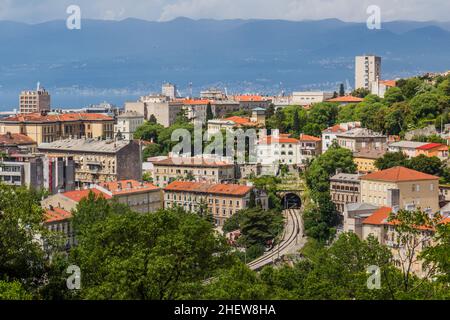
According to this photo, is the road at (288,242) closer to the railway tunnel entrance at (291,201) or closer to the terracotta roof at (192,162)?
the railway tunnel entrance at (291,201)

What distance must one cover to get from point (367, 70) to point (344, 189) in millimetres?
54111

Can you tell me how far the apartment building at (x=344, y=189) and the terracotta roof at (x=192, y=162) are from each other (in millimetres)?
9065

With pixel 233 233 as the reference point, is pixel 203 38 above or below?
above

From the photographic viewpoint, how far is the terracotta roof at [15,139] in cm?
6460

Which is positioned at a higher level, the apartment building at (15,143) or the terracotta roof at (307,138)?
the terracotta roof at (307,138)

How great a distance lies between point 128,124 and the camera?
78.4 m

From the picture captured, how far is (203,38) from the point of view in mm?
196500

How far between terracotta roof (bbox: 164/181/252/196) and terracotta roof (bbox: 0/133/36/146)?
55.3ft

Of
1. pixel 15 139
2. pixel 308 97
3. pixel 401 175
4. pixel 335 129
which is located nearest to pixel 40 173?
pixel 15 139

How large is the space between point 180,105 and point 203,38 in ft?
376

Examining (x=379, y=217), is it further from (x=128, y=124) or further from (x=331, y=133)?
(x=128, y=124)

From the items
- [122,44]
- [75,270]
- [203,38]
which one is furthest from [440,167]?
[203,38]

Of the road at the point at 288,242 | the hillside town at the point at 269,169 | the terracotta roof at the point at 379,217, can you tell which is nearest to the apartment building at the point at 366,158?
the hillside town at the point at 269,169
